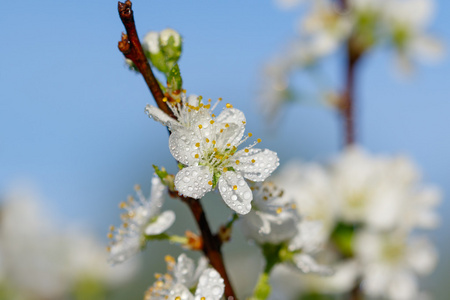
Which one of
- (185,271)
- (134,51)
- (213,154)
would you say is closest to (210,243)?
(185,271)

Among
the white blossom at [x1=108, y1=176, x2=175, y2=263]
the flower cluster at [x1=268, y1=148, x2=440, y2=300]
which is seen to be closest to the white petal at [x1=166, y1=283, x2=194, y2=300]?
the white blossom at [x1=108, y1=176, x2=175, y2=263]

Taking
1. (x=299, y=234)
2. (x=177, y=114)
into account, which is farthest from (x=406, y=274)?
(x=177, y=114)

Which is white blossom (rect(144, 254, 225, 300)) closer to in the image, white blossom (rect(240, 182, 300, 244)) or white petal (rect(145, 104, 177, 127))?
white blossom (rect(240, 182, 300, 244))

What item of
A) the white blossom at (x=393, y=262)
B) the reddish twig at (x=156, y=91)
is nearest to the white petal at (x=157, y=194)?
the reddish twig at (x=156, y=91)

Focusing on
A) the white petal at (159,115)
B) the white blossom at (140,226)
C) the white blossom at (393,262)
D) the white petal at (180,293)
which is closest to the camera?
the white petal at (159,115)

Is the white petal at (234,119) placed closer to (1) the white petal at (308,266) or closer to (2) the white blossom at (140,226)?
(2) the white blossom at (140,226)

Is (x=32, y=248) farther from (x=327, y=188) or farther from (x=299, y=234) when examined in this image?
(x=299, y=234)
